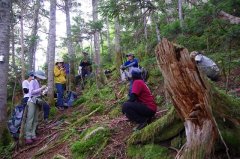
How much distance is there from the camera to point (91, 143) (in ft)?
21.9

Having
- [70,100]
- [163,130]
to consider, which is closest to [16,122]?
[70,100]

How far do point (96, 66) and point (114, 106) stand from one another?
352 cm

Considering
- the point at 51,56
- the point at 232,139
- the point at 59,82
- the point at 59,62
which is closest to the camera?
the point at 232,139

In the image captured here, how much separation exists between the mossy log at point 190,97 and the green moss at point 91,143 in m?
2.72

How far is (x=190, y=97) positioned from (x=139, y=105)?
8.00 feet

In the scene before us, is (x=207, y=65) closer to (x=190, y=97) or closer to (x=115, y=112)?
(x=115, y=112)

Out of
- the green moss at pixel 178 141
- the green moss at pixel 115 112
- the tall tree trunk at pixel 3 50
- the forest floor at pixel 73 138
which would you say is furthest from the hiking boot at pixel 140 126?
the tall tree trunk at pixel 3 50

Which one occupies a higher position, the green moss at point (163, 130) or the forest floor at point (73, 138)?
the green moss at point (163, 130)

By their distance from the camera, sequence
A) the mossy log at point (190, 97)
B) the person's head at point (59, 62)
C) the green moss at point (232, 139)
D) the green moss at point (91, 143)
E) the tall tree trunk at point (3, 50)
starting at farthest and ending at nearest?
the person's head at point (59, 62), the tall tree trunk at point (3, 50), the green moss at point (91, 143), the green moss at point (232, 139), the mossy log at point (190, 97)

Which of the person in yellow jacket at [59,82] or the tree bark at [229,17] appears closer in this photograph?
the tree bark at [229,17]

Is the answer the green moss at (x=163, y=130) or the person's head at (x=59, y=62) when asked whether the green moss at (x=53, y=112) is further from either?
the green moss at (x=163, y=130)

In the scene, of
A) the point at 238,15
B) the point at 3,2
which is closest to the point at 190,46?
the point at 238,15

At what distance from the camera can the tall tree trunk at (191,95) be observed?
4.11 meters

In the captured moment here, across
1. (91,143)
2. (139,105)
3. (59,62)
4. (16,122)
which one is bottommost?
(91,143)
